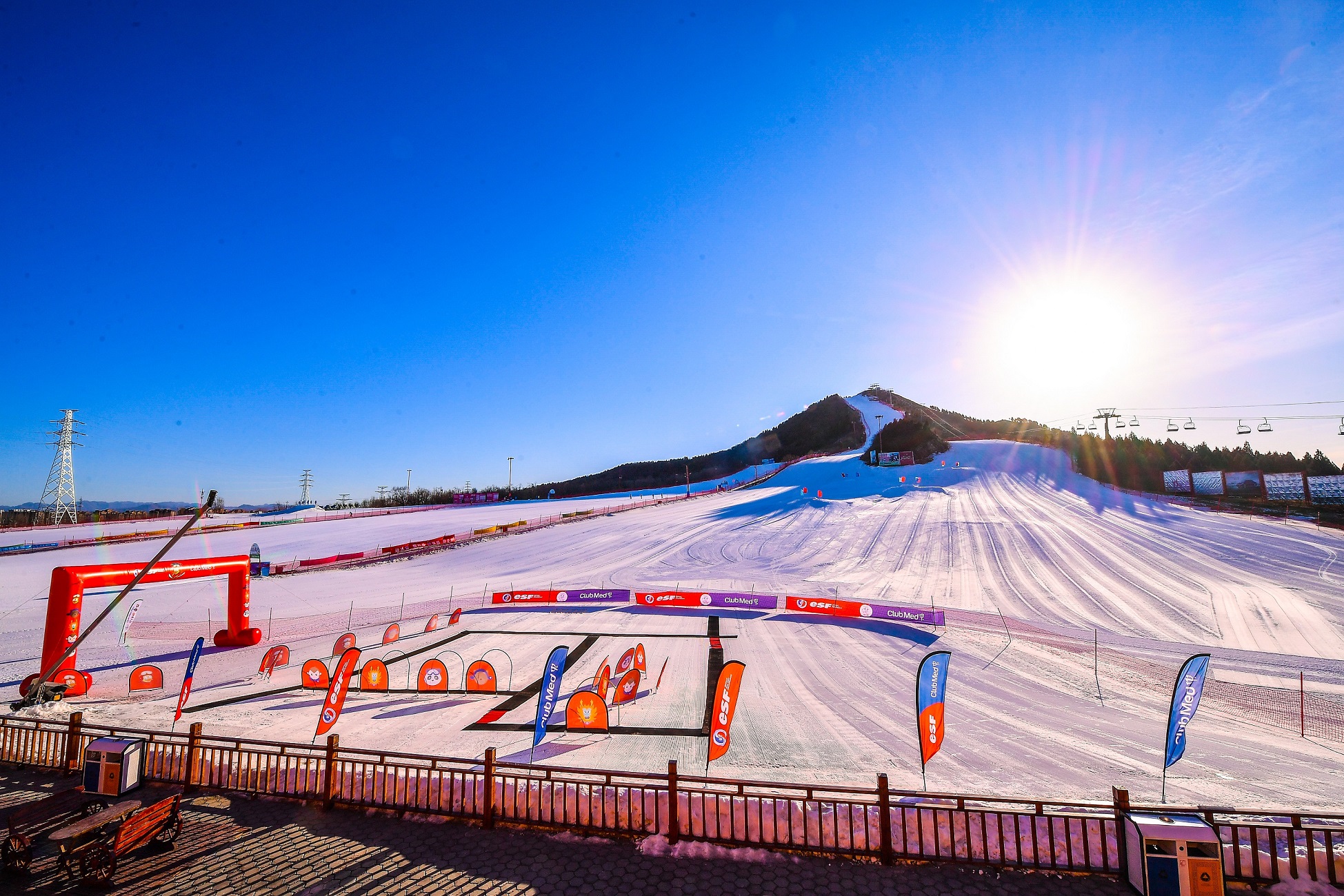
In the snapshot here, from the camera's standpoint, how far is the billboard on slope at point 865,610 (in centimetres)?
2223

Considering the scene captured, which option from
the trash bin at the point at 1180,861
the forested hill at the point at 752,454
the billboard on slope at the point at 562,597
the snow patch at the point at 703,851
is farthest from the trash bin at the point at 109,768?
the forested hill at the point at 752,454

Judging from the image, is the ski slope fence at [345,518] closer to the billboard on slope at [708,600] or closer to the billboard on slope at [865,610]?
the billboard on slope at [708,600]

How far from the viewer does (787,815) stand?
7660 mm

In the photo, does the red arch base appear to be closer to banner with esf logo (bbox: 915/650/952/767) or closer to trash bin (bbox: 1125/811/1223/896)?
banner with esf logo (bbox: 915/650/952/767)

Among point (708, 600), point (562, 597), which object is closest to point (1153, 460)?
point (708, 600)

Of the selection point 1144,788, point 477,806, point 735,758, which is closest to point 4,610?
point 477,806

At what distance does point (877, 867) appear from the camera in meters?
6.68

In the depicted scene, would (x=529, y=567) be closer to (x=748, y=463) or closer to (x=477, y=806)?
(x=477, y=806)

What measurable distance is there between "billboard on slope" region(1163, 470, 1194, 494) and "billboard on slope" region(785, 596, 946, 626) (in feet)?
136

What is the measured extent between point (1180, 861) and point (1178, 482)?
187 feet

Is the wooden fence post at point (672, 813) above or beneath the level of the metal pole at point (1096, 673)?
above

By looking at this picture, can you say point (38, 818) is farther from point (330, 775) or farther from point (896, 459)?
point (896, 459)

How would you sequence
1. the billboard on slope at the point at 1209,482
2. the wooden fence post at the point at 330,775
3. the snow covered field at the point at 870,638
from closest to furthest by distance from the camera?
the wooden fence post at the point at 330,775 → the snow covered field at the point at 870,638 → the billboard on slope at the point at 1209,482

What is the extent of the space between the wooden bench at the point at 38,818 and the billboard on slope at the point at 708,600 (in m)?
19.8
